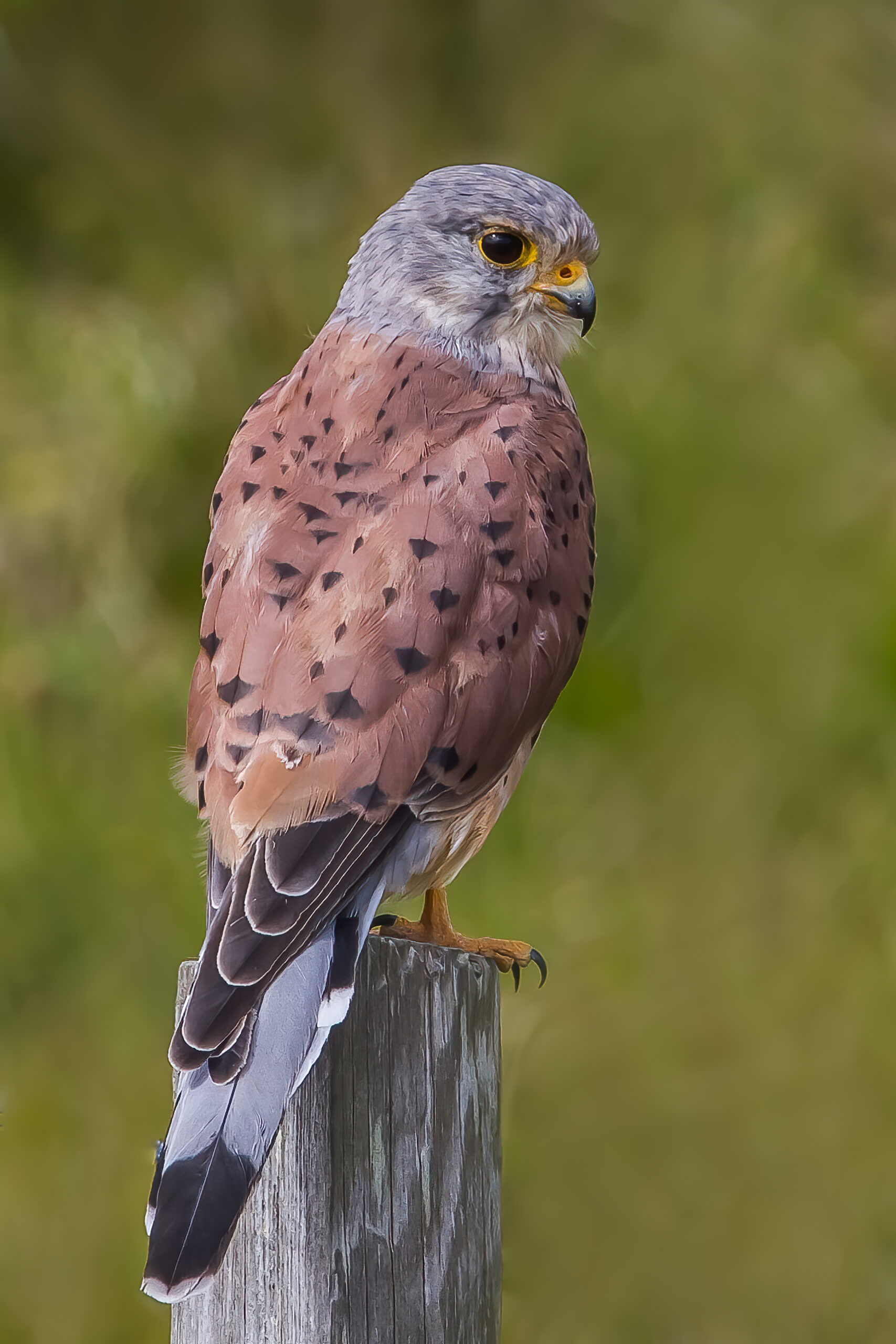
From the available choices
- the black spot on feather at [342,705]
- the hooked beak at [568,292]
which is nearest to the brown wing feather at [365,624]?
the black spot on feather at [342,705]

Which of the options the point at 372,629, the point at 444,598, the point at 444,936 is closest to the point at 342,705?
the point at 372,629

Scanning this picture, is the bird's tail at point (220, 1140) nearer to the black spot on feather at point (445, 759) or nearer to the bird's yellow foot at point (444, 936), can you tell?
the black spot on feather at point (445, 759)

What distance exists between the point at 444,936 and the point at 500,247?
3.97 feet

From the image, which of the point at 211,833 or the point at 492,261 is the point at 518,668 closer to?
the point at 211,833

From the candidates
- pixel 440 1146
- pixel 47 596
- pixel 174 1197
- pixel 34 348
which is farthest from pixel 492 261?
pixel 34 348

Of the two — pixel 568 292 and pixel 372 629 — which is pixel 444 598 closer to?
pixel 372 629

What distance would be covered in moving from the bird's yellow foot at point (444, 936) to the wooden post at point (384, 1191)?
0.67m

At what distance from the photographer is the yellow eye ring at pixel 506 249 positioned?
2.64 metres

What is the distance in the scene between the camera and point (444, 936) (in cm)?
252

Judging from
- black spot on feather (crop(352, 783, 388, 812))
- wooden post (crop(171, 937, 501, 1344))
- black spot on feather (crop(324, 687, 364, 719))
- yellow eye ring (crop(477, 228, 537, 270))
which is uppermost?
yellow eye ring (crop(477, 228, 537, 270))

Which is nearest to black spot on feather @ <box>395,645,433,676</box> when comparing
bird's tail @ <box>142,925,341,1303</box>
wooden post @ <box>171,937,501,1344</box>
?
wooden post @ <box>171,937,501,1344</box>

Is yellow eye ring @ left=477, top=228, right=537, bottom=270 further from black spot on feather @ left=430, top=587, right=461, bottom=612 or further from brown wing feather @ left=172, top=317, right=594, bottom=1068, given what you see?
black spot on feather @ left=430, top=587, right=461, bottom=612

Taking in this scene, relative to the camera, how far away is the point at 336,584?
2029 millimetres

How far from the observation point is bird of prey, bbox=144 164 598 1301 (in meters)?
1.60
